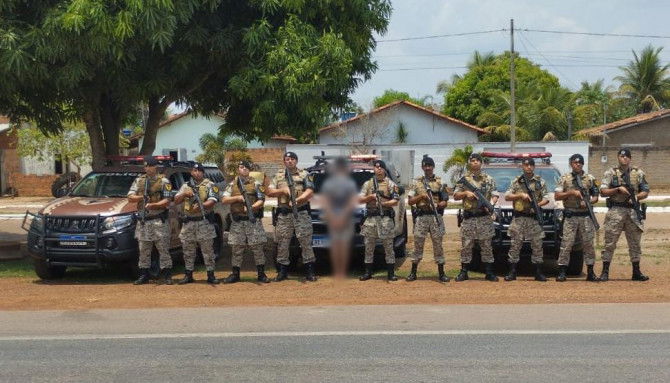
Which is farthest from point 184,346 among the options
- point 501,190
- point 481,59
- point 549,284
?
point 481,59

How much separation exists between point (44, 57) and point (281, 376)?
7054mm

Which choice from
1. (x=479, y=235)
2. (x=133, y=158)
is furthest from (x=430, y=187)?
(x=133, y=158)

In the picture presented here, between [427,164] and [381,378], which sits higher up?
[427,164]

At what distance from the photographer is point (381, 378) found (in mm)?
6039

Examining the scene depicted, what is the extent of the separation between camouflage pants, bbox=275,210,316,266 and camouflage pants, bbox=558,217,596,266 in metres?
3.61

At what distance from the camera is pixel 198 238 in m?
11.1

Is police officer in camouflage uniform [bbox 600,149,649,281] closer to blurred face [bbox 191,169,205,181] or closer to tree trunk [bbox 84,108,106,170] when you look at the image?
blurred face [bbox 191,169,205,181]

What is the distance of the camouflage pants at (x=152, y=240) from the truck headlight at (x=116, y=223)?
0.19m

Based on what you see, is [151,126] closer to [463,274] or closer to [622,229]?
[463,274]

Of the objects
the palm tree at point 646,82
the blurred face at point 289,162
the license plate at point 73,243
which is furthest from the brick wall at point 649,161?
the license plate at point 73,243

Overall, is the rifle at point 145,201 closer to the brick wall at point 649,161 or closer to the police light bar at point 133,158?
the police light bar at point 133,158

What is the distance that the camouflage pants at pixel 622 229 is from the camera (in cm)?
1067

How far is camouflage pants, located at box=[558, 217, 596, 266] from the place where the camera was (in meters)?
10.7

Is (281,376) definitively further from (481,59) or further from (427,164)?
(481,59)
